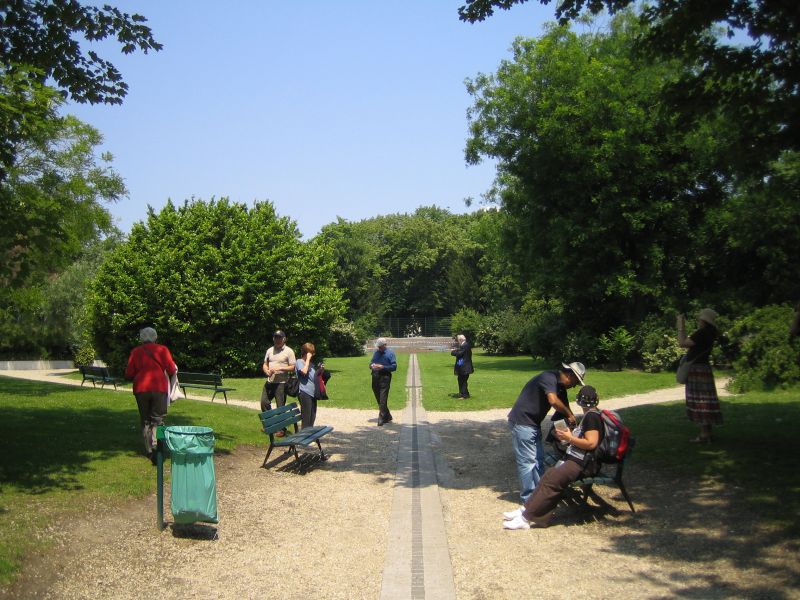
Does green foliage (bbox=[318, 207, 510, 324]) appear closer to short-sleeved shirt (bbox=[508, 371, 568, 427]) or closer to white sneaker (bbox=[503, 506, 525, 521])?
short-sleeved shirt (bbox=[508, 371, 568, 427])

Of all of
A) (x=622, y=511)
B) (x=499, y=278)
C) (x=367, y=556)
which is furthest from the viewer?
(x=499, y=278)

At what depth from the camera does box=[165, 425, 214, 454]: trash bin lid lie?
6.43 metres

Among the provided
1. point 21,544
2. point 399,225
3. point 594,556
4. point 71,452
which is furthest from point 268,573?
point 399,225

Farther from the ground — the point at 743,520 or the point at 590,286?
the point at 590,286

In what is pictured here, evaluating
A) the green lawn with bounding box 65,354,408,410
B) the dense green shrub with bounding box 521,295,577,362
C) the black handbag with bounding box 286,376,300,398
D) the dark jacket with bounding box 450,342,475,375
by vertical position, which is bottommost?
the green lawn with bounding box 65,354,408,410

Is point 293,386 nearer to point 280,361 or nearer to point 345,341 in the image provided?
point 280,361

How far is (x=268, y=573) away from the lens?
573cm

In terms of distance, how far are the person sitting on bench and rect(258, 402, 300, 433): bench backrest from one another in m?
3.87

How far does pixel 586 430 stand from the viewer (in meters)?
6.81

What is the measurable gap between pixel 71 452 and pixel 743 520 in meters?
7.89

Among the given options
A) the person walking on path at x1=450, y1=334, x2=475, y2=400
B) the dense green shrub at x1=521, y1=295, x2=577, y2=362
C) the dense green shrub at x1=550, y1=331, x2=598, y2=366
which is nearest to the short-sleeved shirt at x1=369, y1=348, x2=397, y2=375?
the person walking on path at x1=450, y1=334, x2=475, y2=400

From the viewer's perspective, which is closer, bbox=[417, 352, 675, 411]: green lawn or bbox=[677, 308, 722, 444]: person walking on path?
bbox=[677, 308, 722, 444]: person walking on path

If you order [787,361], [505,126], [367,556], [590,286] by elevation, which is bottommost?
[367,556]

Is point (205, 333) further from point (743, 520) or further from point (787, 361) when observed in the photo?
point (743, 520)
